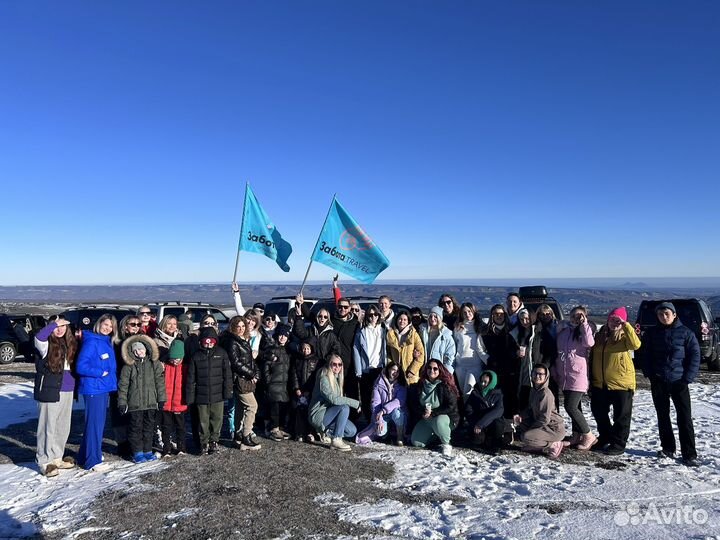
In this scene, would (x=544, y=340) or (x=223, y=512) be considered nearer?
(x=223, y=512)

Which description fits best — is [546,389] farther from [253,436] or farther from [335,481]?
[253,436]

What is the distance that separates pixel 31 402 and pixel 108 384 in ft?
19.0

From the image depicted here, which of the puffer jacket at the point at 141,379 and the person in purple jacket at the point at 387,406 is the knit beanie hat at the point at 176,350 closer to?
the puffer jacket at the point at 141,379

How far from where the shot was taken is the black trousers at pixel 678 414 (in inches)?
243

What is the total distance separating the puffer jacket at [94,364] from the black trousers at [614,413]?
240 inches

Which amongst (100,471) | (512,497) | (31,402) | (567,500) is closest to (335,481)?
(512,497)

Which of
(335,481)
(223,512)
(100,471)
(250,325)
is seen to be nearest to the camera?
(223,512)

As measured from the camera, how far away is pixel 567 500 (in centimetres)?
498

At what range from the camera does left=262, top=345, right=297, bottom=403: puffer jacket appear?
7.15 metres

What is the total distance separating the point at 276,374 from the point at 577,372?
4.02 m

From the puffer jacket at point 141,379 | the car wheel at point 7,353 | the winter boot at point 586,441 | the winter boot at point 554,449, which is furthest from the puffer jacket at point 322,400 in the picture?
the car wheel at point 7,353

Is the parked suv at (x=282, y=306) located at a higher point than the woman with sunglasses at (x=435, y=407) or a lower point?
higher

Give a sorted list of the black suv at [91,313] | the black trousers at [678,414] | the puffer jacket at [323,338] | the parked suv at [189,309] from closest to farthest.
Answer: the black trousers at [678,414]
the puffer jacket at [323,338]
the parked suv at [189,309]
the black suv at [91,313]

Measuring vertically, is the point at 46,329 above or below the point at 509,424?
above
